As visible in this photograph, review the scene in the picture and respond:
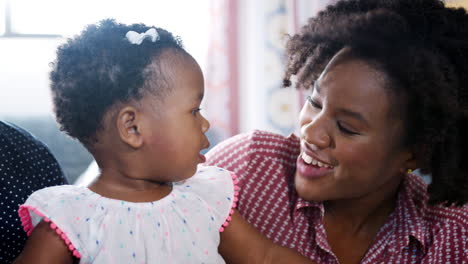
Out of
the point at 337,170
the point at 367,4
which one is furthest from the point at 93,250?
the point at 367,4

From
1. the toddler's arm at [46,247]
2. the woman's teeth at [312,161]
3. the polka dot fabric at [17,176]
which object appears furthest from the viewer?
the woman's teeth at [312,161]

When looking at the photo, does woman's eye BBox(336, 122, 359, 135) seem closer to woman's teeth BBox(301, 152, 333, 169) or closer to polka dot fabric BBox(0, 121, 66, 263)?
woman's teeth BBox(301, 152, 333, 169)

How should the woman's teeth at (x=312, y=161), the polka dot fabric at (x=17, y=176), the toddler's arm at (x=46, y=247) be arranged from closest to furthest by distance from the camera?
1. the toddler's arm at (x=46, y=247)
2. the polka dot fabric at (x=17, y=176)
3. the woman's teeth at (x=312, y=161)

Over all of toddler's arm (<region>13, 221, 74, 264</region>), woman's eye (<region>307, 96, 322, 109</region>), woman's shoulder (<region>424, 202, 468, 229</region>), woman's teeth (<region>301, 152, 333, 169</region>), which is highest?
woman's eye (<region>307, 96, 322, 109</region>)

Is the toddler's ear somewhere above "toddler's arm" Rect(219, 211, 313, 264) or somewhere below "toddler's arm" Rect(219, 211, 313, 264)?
above

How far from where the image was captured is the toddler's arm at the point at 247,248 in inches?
47.4

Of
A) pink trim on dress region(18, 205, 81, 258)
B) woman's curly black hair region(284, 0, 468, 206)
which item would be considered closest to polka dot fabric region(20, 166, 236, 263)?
pink trim on dress region(18, 205, 81, 258)

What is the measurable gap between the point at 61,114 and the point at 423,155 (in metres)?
0.85

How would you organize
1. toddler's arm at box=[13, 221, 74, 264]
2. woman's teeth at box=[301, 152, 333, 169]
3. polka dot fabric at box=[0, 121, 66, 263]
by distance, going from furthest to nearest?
woman's teeth at box=[301, 152, 333, 169] < polka dot fabric at box=[0, 121, 66, 263] < toddler's arm at box=[13, 221, 74, 264]

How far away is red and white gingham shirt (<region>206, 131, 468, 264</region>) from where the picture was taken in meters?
1.36

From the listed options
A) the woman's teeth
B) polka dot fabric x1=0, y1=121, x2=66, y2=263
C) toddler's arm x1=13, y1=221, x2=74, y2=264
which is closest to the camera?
toddler's arm x1=13, y1=221, x2=74, y2=264

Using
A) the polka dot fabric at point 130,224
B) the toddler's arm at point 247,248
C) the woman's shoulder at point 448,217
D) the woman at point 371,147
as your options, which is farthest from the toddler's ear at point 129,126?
the woman's shoulder at point 448,217

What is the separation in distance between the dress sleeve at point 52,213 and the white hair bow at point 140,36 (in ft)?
1.07

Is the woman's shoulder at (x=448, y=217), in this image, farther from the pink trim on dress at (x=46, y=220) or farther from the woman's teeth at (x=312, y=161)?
the pink trim on dress at (x=46, y=220)
